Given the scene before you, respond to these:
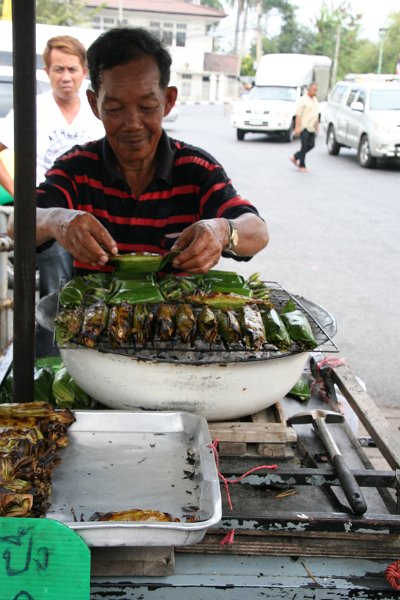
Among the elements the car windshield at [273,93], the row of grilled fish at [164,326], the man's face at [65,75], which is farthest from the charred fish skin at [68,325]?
the car windshield at [273,93]

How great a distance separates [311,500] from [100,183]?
1.36 metres

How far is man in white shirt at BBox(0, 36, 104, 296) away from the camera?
416cm

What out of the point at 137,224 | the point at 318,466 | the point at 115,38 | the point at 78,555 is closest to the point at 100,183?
the point at 137,224

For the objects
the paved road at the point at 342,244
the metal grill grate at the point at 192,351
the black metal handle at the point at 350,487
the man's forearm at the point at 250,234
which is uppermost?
the man's forearm at the point at 250,234

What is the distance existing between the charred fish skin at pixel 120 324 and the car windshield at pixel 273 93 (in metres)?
19.7

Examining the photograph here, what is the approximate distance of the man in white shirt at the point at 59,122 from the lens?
416cm

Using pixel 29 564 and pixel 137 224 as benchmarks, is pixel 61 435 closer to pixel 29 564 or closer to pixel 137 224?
pixel 29 564

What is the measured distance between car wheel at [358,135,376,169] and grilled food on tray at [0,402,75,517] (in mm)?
14613

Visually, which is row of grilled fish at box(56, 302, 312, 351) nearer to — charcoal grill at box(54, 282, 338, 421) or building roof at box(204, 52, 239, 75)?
charcoal grill at box(54, 282, 338, 421)

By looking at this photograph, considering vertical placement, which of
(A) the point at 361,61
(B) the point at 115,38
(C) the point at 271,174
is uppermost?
(A) the point at 361,61

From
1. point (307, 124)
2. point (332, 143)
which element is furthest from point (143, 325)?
point (332, 143)

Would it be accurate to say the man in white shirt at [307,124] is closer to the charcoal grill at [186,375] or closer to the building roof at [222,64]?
the charcoal grill at [186,375]

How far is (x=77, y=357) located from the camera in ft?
5.54

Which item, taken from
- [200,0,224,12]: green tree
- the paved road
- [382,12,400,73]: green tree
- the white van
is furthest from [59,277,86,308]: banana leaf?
[200,0,224,12]: green tree
